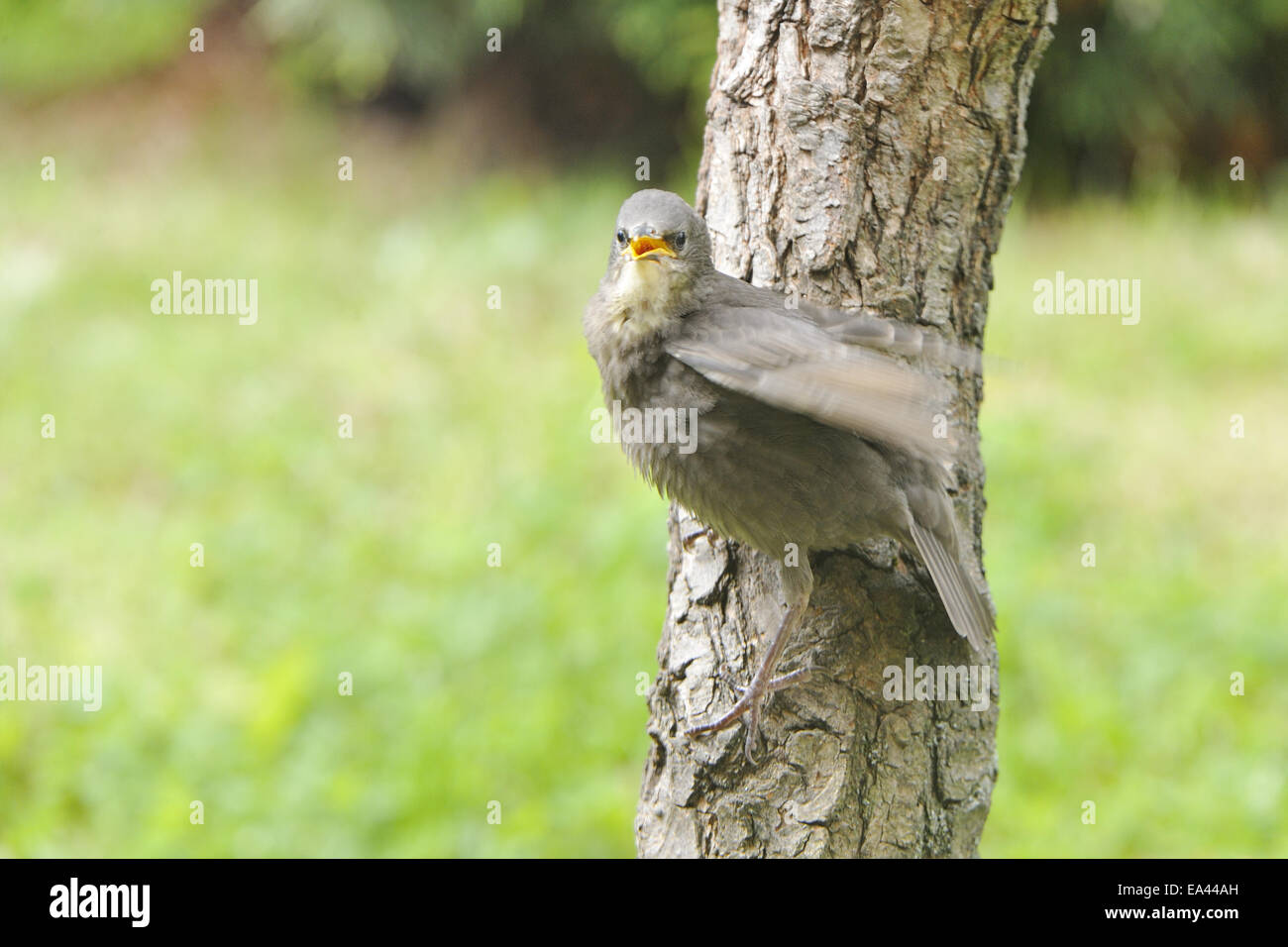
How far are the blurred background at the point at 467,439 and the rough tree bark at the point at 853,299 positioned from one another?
1.38ft

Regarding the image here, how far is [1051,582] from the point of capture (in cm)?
557

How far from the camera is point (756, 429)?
3.01 metres

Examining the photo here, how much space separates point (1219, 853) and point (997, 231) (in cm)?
244

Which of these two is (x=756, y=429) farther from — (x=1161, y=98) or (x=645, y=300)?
(x=1161, y=98)

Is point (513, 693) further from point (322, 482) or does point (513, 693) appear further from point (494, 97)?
point (494, 97)

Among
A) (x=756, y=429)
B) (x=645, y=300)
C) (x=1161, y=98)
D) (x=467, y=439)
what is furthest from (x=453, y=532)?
(x=1161, y=98)

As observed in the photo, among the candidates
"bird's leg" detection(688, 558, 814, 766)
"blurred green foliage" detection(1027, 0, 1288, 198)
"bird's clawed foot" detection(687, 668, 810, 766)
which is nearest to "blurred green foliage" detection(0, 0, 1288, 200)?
"blurred green foliage" detection(1027, 0, 1288, 198)

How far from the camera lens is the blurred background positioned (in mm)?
4785

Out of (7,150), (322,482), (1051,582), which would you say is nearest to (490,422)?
(322,482)

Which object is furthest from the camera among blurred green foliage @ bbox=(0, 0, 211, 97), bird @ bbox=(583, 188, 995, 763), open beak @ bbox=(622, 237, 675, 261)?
blurred green foliage @ bbox=(0, 0, 211, 97)

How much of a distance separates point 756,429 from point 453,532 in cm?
313

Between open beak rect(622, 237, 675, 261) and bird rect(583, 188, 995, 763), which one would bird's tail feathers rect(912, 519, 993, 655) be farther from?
open beak rect(622, 237, 675, 261)

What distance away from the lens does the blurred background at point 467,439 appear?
15.7 feet

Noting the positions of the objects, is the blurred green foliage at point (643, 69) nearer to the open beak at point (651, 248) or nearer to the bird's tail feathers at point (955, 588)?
the open beak at point (651, 248)
